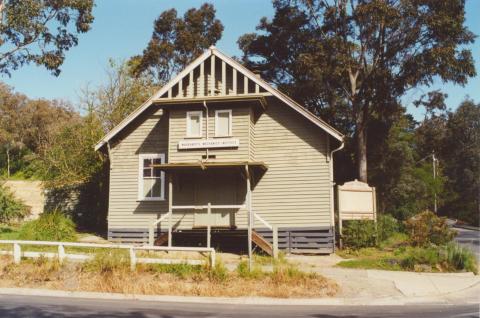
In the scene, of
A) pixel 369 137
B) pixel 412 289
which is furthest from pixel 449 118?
pixel 412 289

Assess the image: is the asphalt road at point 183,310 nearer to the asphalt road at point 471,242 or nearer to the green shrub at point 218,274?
the green shrub at point 218,274

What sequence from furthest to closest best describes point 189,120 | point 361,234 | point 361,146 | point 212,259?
point 361,146 → point 189,120 → point 361,234 → point 212,259

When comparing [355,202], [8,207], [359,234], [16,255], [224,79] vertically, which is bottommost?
[16,255]

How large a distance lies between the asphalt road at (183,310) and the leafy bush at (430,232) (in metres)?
8.77

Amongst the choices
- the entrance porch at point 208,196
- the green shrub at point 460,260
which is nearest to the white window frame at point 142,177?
the entrance porch at point 208,196

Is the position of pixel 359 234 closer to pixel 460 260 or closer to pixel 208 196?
pixel 460 260

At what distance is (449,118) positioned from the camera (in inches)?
2437

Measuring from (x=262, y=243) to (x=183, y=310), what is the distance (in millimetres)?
8744

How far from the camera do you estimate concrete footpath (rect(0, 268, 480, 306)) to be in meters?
11.3

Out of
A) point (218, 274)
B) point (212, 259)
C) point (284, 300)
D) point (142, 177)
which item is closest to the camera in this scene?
point (284, 300)

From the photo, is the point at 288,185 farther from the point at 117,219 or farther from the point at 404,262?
the point at 117,219

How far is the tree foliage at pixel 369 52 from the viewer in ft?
89.5

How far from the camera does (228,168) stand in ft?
64.0

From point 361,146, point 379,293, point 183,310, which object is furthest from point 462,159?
point 183,310
